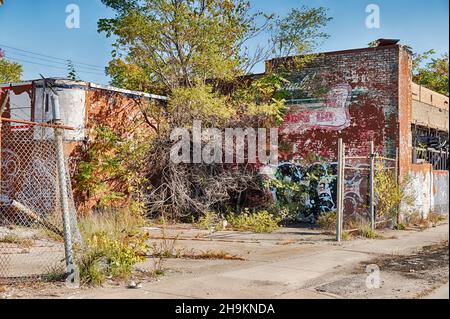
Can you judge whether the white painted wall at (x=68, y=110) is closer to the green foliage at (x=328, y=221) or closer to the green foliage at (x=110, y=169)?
the green foliage at (x=110, y=169)

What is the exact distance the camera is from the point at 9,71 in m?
29.2

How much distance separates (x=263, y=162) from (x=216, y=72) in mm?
3563

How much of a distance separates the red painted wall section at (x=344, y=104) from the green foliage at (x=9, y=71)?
16.3 meters

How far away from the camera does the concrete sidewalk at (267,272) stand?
688cm

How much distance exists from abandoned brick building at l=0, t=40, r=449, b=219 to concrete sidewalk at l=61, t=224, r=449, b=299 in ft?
17.1

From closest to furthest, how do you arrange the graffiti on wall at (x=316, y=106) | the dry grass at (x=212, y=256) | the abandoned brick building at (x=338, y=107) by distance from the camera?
the dry grass at (x=212, y=256), the abandoned brick building at (x=338, y=107), the graffiti on wall at (x=316, y=106)

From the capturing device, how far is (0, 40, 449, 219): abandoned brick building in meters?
15.8

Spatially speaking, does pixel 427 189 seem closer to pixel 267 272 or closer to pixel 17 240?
pixel 267 272

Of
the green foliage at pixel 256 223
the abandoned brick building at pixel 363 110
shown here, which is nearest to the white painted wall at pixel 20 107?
the green foliage at pixel 256 223

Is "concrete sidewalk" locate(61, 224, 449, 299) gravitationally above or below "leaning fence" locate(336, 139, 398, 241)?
below

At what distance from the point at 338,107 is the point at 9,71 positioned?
19.9 meters

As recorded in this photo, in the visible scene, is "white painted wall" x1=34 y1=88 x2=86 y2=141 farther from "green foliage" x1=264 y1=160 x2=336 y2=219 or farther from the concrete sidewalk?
"green foliage" x1=264 y1=160 x2=336 y2=219

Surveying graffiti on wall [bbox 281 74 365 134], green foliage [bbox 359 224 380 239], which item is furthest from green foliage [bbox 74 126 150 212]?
green foliage [bbox 359 224 380 239]

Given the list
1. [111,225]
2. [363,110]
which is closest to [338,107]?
[363,110]
